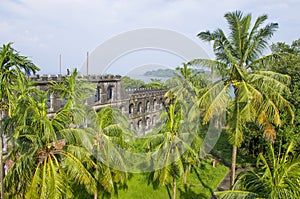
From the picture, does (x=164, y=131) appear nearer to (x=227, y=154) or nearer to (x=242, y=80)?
(x=242, y=80)

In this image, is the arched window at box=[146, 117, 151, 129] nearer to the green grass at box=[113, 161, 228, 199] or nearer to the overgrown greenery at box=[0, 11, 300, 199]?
the green grass at box=[113, 161, 228, 199]

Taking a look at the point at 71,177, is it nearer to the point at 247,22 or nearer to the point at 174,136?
the point at 174,136

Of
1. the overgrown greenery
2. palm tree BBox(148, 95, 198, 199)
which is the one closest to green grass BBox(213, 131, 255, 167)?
the overgrown greenery

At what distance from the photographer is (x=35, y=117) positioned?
8.32 meters

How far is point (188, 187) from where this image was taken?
57.1 feet

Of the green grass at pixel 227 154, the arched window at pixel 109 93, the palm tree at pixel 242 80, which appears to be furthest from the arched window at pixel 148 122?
the palm tree at pixel 242 80

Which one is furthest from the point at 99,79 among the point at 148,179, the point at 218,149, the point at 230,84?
the point at 230,84

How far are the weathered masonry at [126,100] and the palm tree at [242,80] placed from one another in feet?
45.1

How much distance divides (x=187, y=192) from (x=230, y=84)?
8709 mm

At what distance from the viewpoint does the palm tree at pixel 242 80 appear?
10.5m

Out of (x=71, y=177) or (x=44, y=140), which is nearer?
(x=44, y=140)

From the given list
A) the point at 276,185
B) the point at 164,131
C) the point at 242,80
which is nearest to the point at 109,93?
the point at 164,131

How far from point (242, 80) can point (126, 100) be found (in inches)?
800

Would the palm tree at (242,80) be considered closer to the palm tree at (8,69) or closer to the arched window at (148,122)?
the palm tree at (8,69)
